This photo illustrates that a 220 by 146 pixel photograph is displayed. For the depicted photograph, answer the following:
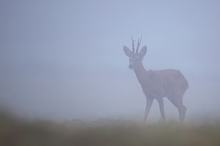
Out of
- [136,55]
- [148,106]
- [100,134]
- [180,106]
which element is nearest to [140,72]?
[136,55]

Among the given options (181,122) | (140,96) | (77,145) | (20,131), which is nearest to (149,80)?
(140,96)

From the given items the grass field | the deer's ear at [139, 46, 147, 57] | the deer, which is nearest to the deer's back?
the deer

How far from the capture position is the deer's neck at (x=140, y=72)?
3574 millimetres

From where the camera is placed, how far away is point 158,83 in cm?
363

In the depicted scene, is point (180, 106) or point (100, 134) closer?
point (100, 134)

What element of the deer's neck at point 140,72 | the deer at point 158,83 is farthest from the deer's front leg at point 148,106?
the deer's neck at point 140,72

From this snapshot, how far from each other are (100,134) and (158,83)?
555mm

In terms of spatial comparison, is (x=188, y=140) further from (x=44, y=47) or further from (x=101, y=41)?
(x=44, y=47)

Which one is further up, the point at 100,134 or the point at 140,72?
the point at 140,72

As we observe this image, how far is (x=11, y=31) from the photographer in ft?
11.5

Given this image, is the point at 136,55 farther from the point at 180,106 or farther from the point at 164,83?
the point at 180,106

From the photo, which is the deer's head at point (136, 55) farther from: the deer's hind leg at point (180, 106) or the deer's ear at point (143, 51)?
the deer's hind leg at point (180, 106)

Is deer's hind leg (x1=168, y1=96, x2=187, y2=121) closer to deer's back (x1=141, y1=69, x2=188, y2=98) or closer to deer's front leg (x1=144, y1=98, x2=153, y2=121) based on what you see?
deer's back (x1=141, y1=69, x2=188, y2=98)

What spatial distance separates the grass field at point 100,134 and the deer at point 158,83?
0.51 ft
